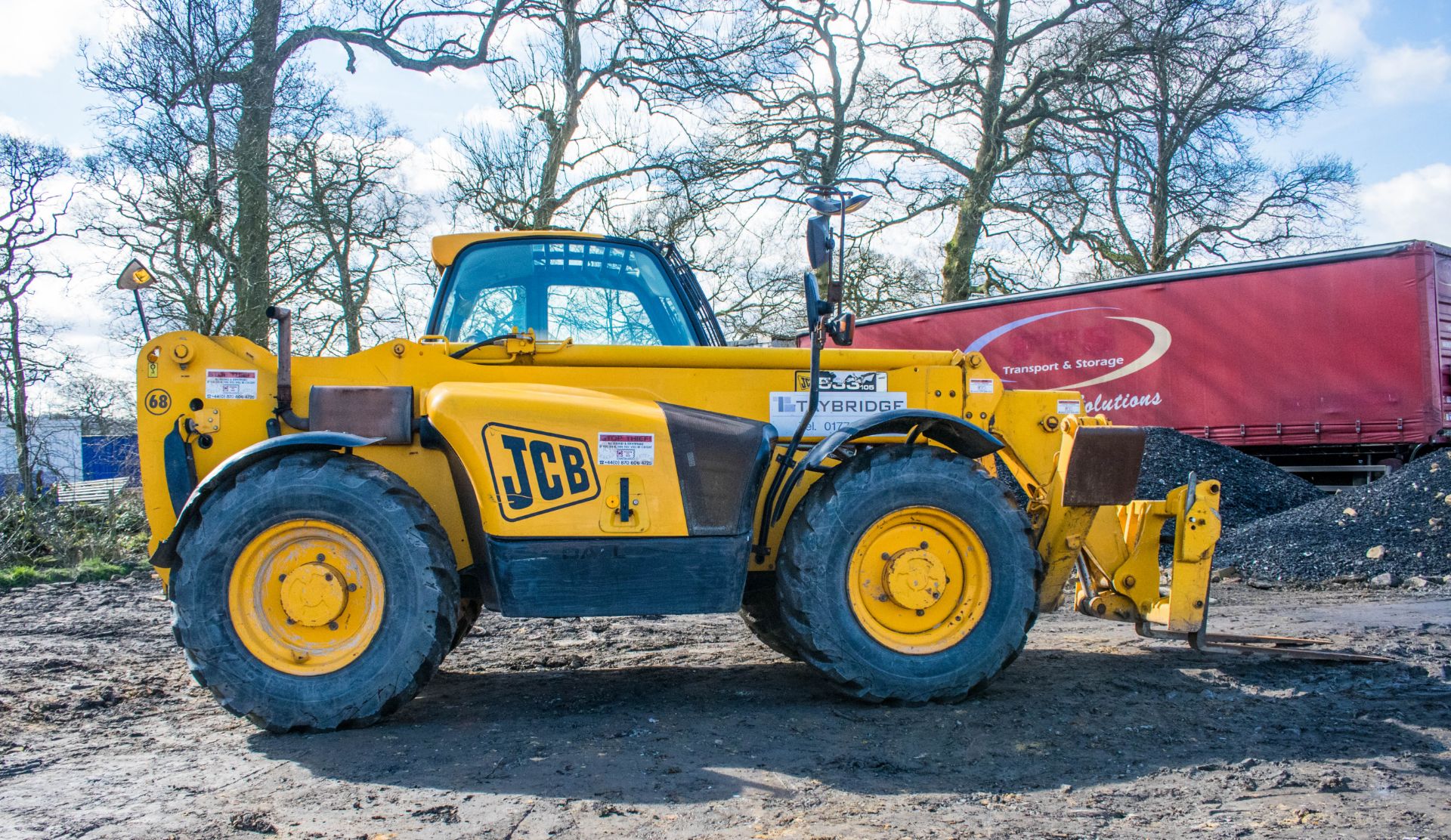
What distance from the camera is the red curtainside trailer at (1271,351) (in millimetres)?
12141

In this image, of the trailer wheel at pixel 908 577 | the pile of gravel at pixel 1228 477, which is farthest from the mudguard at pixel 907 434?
the pile of gravel at pixel 1228 477

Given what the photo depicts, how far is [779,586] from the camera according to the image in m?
4.32

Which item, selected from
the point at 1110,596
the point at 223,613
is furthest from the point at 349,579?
the point at 1110,596

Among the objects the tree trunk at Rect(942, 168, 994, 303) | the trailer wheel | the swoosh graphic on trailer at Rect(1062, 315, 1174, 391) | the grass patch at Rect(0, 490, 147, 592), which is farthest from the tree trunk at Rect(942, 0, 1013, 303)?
the trailer wheel

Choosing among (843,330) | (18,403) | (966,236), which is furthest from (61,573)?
(966,236)

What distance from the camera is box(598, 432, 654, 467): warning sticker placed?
165 inches

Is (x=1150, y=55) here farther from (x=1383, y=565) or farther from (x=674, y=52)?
(x=1383, y=565)

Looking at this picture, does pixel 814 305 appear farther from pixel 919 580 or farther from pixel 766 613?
pixel 766 613

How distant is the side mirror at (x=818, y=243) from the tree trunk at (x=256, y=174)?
9.47m

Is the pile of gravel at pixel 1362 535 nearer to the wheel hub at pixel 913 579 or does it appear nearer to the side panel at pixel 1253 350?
the side panel at pixel 1253 350

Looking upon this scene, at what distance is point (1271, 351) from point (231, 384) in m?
12.6

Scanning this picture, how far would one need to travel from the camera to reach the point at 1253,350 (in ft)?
44.3

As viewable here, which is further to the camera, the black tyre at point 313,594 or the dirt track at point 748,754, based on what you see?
the black tyre at point 313,594

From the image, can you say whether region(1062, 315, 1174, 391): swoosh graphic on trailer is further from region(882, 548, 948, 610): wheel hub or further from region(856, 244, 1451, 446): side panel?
region(882, 548, 948, 610): wheel hub
